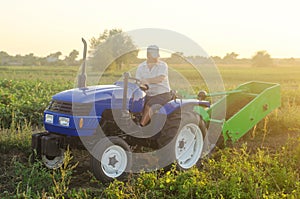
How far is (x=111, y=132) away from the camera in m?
5.50

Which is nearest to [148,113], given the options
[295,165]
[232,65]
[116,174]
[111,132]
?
[111,132]

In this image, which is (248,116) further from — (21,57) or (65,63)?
(21,57)

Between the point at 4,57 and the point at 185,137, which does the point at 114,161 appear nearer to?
the point at 185,137

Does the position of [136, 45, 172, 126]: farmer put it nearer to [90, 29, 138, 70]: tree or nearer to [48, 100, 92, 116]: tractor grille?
[90, 29, 138, 70]: tree

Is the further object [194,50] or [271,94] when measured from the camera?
[271,94]

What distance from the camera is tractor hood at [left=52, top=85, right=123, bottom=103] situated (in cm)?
522

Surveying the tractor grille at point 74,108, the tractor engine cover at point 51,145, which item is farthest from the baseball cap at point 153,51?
the tractor engine cover at point 51,145

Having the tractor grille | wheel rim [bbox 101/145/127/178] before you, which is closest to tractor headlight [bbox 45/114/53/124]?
the tractor grille

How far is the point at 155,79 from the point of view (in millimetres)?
5816

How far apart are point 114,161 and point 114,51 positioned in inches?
57.6

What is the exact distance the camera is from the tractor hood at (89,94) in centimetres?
522

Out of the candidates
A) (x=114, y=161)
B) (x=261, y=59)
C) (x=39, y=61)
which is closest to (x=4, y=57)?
(x=39, y=61)

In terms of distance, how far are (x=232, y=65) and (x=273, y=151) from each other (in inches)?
1638

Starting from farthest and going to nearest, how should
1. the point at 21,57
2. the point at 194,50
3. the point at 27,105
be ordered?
the point at 21,57 → the point at 27,105 → the point at 194,50
